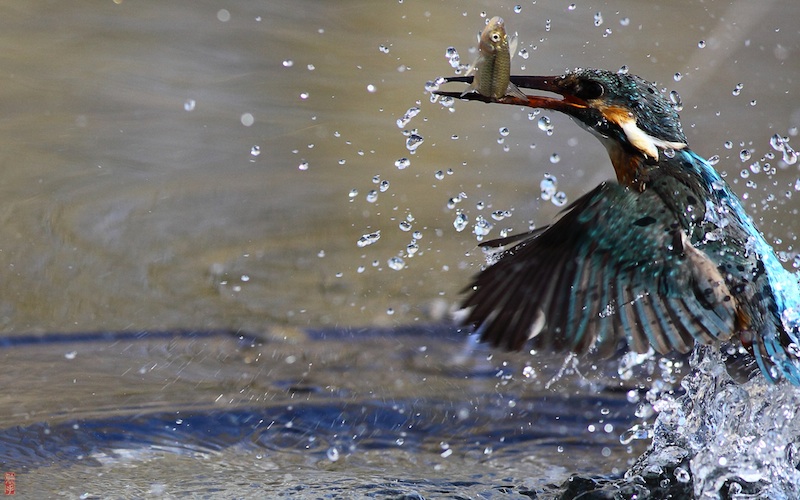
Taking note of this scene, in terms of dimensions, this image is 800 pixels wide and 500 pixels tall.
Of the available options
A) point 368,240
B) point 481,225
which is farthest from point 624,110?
point 368,240

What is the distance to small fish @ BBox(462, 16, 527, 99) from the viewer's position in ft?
8.37

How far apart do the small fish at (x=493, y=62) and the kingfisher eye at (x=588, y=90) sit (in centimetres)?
24

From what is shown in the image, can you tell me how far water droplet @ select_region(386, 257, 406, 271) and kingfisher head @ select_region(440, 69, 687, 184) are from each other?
1.65 m

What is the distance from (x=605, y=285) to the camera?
2.73 m

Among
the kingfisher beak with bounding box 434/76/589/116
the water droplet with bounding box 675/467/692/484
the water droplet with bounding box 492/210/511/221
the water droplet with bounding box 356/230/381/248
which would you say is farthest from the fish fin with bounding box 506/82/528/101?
the water droplet with bounding box 356/230/381/248

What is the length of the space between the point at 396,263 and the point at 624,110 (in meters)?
1.75

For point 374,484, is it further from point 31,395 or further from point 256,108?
point 256,108

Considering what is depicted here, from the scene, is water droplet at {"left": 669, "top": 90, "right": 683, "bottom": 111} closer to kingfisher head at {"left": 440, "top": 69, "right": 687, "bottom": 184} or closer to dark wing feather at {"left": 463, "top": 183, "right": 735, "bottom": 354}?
kingfisher head at {"left": 440, "top": 69, "right": 687, "bottom": 184}

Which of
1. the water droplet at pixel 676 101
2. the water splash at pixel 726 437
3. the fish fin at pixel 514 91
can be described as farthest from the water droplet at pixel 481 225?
the fish fin at pixel 514 91

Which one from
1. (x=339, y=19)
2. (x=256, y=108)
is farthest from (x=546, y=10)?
(x=256, y=108)

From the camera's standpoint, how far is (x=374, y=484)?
2.74m

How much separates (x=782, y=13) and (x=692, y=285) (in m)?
4.57

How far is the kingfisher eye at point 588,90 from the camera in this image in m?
2.77

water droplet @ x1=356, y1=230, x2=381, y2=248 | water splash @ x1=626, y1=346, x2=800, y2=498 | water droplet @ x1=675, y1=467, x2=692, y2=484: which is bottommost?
water droplet @ x1=675, y1=467, x2=692, y2=484
